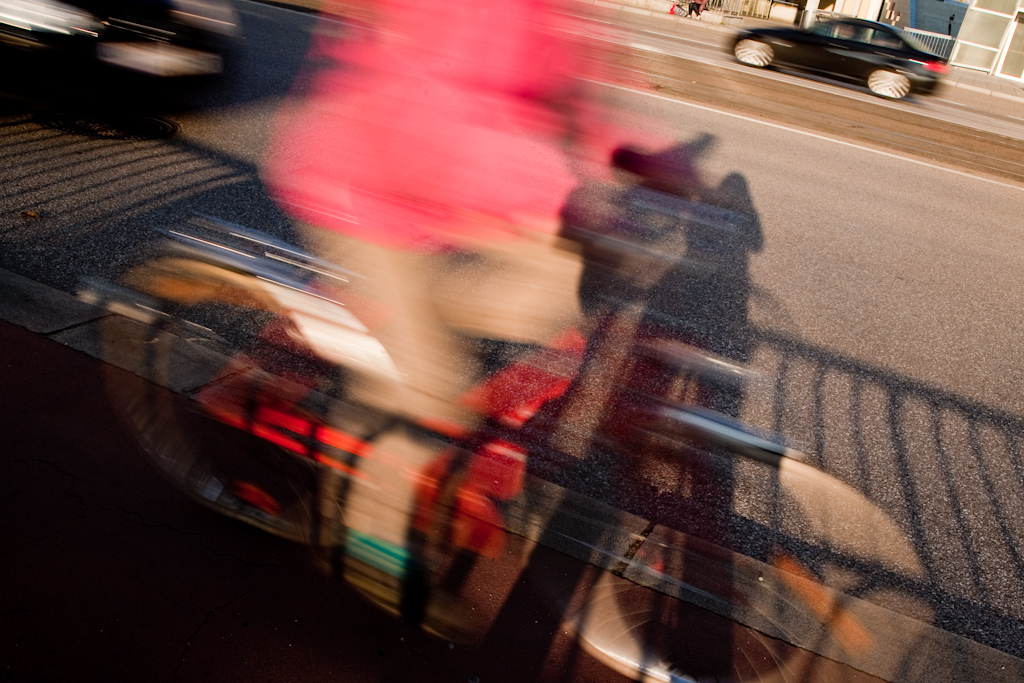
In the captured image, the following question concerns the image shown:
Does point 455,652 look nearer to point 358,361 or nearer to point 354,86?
point 358,361

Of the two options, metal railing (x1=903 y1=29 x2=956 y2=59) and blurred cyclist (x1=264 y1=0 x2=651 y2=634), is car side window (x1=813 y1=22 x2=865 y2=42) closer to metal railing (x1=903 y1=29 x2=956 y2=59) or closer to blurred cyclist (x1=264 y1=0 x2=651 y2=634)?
metal railing (x1=903 y1=29 x2=956 y2=59)

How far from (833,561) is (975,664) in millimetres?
567

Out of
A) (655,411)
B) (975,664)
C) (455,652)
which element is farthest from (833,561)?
(455,652)

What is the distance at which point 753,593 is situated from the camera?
2.79 meters

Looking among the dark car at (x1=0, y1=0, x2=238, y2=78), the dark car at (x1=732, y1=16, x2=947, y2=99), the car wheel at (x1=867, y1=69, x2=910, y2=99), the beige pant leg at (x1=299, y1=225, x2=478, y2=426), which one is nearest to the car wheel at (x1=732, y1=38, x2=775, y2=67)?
the dark car at (x1=732, y1=16, x2=947, y2=99)

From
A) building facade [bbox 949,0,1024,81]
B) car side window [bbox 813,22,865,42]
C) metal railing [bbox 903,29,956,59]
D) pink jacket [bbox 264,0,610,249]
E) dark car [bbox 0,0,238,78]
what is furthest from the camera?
metal railing [bbox 903,29,956,59]

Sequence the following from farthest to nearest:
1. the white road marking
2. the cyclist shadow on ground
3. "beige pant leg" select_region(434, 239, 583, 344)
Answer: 1. the white road marking
2. "beige pant leg" select_region(434, 239, 583, 344)
3. the cyclist shadow on ground

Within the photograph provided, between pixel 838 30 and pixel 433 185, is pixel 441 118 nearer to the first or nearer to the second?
pixel 433 185

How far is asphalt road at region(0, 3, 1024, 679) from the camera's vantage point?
10.5ft


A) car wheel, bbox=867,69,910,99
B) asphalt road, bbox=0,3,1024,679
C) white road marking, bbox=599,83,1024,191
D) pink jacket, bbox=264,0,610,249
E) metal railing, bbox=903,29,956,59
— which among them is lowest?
metal railing, bbox=903,29,956,59

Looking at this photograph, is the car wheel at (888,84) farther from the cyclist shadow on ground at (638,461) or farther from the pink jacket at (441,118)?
the pink jacket at (441,118)

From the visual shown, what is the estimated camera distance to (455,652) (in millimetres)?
2465

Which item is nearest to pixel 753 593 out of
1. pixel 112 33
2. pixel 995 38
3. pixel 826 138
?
pixel 112 33

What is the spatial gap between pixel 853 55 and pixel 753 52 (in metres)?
1.94
